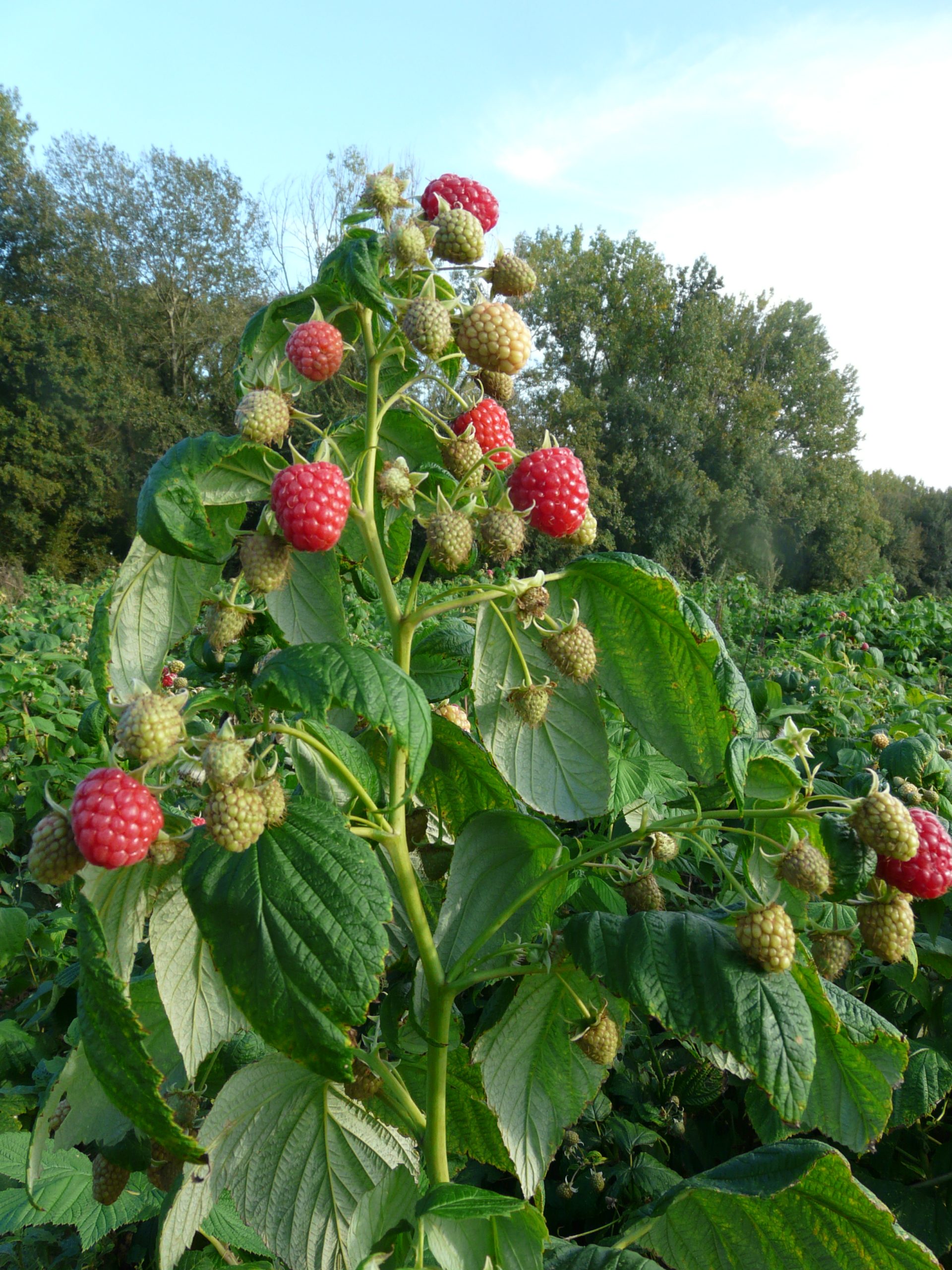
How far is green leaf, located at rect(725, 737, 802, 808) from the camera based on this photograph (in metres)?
0.72

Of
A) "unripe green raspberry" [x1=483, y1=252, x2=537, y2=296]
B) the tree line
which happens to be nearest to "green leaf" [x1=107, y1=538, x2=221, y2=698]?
"unripe green raspberry" [x1=483, y1=252, x2=537, y2=296]

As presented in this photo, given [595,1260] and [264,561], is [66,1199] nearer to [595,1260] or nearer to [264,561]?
[595,1260]

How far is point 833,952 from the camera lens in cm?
89

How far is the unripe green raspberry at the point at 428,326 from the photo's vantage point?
792 mm

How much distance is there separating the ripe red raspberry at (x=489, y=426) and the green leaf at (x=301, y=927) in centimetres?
44

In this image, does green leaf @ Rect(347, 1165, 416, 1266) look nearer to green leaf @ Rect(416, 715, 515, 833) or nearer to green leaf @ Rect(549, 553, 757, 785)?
green leaf @ Rect(416, 715, 515, 833)

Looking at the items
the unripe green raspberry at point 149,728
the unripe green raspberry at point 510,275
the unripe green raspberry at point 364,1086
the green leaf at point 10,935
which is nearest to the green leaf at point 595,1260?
the unripe green raspberry at point 364,1086

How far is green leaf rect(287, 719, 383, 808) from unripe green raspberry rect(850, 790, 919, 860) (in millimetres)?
459

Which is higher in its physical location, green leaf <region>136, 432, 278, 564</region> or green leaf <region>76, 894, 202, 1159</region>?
green leaf <region>136, 432, 278, 564</region>

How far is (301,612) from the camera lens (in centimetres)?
92

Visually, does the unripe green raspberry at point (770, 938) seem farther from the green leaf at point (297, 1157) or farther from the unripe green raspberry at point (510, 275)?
the unripe green raspberry at point (510, 275)

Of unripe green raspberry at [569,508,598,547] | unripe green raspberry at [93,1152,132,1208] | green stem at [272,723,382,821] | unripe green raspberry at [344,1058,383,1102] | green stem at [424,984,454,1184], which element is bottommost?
unripe green raspberry at [93,1152,132,1208]

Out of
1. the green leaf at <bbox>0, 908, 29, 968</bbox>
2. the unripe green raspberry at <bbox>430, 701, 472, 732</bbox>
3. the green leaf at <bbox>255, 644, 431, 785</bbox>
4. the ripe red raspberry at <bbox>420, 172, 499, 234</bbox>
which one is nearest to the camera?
the green leaf at <bbox>255, 644, 431, 785</bbox>

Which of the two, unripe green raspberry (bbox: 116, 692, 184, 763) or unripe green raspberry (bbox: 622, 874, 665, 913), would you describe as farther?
unripe green raspberry (bbox: 622, 874, 665, 913)
